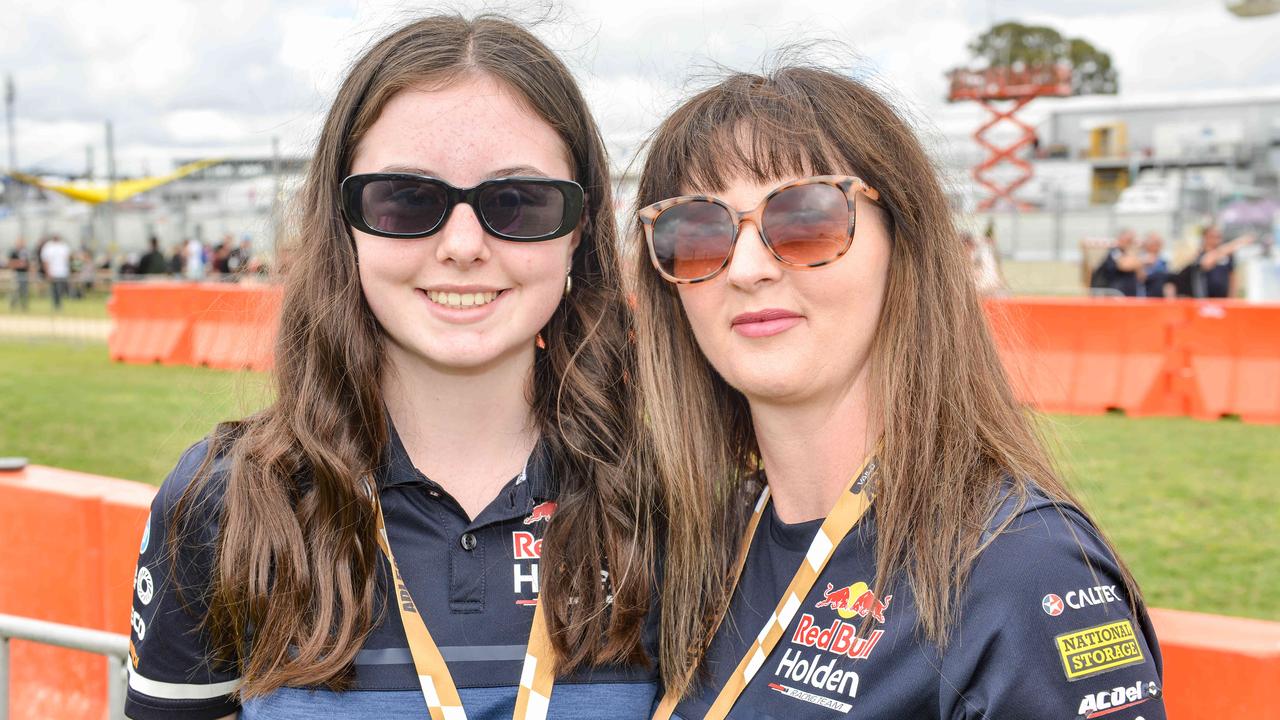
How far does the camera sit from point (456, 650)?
2.16 m

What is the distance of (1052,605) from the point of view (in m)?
1.75

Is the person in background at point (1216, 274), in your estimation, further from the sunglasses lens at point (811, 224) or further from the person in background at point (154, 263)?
the person in background at point (154, 263)

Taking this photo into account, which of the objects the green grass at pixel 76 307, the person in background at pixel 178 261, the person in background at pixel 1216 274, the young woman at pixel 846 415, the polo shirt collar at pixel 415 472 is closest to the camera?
the young woman at pixel 846 415

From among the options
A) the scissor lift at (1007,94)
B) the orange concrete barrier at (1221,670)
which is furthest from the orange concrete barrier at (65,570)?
the scissor lift at (1007,94)

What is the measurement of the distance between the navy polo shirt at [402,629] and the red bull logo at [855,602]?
47 cm

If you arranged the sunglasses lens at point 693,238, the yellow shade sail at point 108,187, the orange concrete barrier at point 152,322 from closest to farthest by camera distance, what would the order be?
the sunglasses lens at point 693,238, the orange concrete barrier at point 152,322, the yellow shade sail at point 108,187

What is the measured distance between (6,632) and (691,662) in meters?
1.88

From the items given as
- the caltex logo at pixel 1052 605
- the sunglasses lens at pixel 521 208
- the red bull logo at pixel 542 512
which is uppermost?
the sunglasses lens at pixel 521 208

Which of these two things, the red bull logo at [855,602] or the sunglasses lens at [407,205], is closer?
the red bull logo at [855,602]

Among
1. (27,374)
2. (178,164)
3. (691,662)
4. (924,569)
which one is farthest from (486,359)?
(178,164)

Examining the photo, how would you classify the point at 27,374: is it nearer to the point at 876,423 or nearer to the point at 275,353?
the point at 275,353

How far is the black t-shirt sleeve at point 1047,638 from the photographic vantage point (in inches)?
68.0

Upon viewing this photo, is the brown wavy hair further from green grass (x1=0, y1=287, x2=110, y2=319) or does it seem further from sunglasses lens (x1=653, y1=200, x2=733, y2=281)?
green grass (x1=0, y1=287, x2=110, y2=319)

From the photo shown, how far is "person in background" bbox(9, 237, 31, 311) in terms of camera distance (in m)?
23.4
